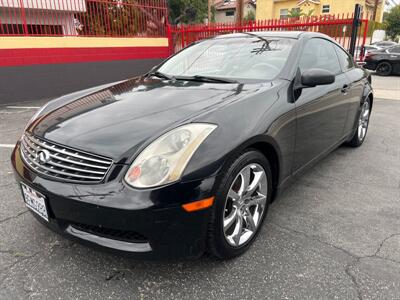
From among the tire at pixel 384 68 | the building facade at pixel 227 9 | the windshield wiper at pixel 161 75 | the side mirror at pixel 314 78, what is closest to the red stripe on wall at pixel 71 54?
the windshield wiper at pixel 161 75

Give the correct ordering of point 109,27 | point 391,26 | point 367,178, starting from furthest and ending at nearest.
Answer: point 391,26, point 109,27, point 367,178

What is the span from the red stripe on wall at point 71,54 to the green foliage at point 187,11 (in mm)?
26517

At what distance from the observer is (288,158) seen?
2.57m

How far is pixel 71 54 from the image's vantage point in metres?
8.59

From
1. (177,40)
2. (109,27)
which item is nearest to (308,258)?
(109,27)

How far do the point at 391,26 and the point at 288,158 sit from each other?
39502 mm

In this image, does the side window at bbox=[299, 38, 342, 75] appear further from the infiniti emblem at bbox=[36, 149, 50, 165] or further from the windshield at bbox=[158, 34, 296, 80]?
the infiniti emblem at bbox=[36, 149, 50, 165]

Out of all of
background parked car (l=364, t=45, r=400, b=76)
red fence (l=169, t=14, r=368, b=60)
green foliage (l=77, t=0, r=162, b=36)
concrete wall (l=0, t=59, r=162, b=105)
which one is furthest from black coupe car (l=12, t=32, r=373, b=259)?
background parked car (l=364, t=45, r=400, b=76)

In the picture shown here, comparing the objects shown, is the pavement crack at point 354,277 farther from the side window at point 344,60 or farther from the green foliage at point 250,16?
the green foliage at point 250,16

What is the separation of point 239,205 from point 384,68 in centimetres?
1501

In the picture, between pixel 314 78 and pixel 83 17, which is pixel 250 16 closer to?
pixel 83 17

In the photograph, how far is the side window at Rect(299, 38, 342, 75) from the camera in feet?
9.89

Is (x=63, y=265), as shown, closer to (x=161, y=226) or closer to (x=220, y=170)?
(x=161, y=226)

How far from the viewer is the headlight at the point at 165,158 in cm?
174
